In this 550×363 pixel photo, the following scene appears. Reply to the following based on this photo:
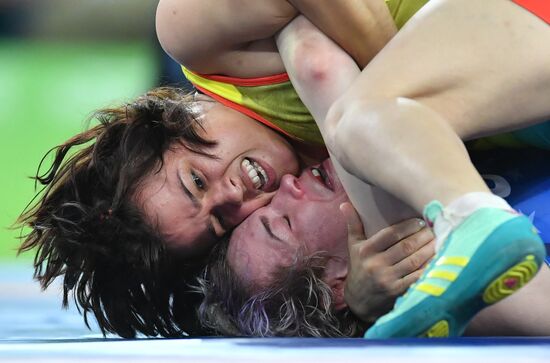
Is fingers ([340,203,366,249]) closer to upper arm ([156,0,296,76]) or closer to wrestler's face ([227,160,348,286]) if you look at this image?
wrestler's face ([227,160,348,286])

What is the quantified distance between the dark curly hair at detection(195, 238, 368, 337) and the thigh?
0.51 meters

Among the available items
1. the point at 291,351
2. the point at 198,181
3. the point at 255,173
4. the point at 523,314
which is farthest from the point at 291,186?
the point at 291,351

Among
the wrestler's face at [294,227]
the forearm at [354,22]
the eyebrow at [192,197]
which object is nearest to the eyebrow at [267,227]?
the wrestler's face at [294,227]

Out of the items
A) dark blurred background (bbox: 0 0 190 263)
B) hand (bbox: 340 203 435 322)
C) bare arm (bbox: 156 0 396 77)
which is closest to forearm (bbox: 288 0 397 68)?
bare arm (bbox: 156 0 396 77)

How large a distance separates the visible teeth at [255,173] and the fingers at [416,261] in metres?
0.35

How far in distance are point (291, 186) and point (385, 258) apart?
11.0 inches

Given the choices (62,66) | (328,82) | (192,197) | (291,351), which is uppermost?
(328,82)

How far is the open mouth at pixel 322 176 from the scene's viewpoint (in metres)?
1.83

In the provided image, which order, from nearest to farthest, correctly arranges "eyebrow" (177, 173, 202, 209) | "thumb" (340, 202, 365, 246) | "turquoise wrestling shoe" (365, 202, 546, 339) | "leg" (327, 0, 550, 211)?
"turquoise wrestling shoe" (365, 202, 546, 339)
"leg" (327, 0, 550, 211)
"thumb" (340, 202, 365, 246)
"eyebrow" (177, 173, 202, 209)

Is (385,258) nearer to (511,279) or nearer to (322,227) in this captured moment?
(322,227)

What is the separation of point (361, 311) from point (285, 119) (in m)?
0.38

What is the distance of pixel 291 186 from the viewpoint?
180 cm

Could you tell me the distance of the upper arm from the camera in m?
1.64

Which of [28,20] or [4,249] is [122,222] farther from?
[28,20]
